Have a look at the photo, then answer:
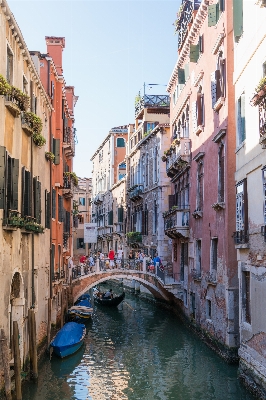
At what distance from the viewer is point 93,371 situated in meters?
14.7

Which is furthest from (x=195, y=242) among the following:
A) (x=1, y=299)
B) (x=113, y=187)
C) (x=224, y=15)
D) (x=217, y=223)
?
(x=113, y=187)

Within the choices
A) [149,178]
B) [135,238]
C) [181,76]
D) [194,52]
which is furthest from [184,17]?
[135,238]

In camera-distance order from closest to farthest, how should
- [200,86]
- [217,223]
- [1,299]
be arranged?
[1,299]
[217,223]
[200,86]

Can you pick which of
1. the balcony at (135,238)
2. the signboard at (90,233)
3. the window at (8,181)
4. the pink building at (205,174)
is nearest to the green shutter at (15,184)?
the window at (8,181)

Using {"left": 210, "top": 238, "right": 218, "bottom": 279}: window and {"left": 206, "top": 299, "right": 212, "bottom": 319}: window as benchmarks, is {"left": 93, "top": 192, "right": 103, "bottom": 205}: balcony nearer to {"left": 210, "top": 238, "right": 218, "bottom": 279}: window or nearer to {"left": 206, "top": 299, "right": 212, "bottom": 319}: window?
{"left": 206, "top": 299, "right": 212, "bottom": 319}: window

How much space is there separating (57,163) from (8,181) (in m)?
7.83

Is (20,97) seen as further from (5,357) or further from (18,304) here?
(5,357)

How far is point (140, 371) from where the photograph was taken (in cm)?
1470

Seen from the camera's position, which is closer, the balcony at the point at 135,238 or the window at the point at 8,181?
the window at the point at 8,181

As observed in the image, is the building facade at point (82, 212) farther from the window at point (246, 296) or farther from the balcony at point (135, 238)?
the window at point (246, 296)

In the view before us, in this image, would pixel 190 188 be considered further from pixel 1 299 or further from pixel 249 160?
pixel 1 299

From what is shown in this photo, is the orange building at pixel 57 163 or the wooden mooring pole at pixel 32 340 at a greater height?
the orange building at pixel 57 163

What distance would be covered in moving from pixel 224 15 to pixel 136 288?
74.0 feet

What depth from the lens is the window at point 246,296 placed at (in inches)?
484
